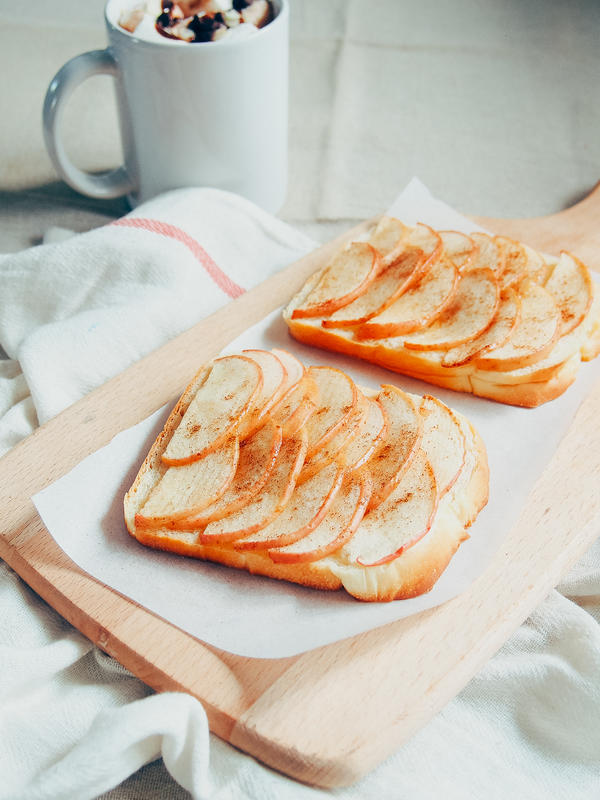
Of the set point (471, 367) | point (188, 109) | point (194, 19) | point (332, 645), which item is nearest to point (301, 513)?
point (332, 645)

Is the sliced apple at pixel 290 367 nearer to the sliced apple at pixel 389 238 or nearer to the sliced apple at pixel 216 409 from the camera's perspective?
the sliced apple at pixel 216 409

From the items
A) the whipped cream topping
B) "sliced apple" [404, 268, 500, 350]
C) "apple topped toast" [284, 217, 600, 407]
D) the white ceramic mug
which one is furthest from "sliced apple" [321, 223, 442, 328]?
the whipped cream topping

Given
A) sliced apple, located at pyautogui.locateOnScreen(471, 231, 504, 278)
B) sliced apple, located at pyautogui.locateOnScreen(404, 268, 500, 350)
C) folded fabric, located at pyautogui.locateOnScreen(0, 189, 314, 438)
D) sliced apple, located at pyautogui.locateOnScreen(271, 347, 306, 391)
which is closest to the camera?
sliced apple, located at pyautogui.locateOnScreen(271, 347, 306, 391)

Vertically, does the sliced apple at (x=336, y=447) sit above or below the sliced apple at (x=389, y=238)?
below

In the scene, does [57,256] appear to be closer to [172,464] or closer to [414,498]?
[172,464]

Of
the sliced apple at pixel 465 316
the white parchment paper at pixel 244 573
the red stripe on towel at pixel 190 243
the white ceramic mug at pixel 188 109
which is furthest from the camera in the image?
the red stripe on towel at pixel 190 243

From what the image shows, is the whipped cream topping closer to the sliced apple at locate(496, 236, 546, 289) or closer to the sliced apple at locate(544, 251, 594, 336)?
the sliced apple at locate(496, 236, 546, 289)

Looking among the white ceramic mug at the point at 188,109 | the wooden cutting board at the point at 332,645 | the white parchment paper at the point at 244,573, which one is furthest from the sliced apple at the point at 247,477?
the white ceramic mug at the point at 188,109
